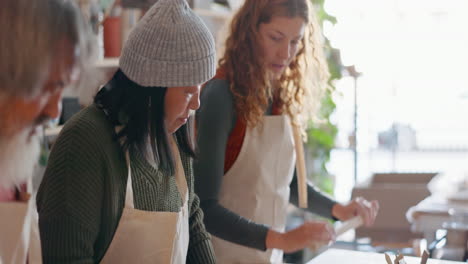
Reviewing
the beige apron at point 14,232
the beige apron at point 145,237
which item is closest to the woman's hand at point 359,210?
the beige apron at point 145,237

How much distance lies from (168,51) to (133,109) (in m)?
0.15

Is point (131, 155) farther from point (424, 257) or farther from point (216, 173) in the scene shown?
point (424, 257)

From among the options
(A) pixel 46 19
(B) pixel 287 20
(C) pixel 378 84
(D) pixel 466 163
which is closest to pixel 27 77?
(A) pixel 46 19

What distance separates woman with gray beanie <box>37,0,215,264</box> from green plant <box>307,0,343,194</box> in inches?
138

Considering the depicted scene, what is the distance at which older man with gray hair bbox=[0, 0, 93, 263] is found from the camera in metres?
0.97

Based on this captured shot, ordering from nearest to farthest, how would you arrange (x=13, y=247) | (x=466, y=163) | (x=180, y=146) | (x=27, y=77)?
(x=27, y=77)
(x=13, y=247)
(x=180, y=146)
(x=466, y=163)

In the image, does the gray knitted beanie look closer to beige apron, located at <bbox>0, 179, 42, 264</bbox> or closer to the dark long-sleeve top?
beige apron, located at <bbox>0, 179, 42, 264</bbox>

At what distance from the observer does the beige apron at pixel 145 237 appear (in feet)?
4.75

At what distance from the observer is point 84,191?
1.36 metres

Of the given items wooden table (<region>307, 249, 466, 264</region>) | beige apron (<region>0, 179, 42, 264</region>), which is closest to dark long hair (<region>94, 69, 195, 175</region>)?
beige apron (<region>0, 179, 42, 264</region>)

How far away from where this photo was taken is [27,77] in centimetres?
98

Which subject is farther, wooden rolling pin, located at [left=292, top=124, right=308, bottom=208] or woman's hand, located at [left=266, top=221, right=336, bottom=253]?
wooden rolling pin, located at [left=292, top=124, right=308, bottom=208]

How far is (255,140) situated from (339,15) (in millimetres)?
3337

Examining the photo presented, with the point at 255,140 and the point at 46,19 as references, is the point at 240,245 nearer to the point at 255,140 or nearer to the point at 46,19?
the point at 255,140
